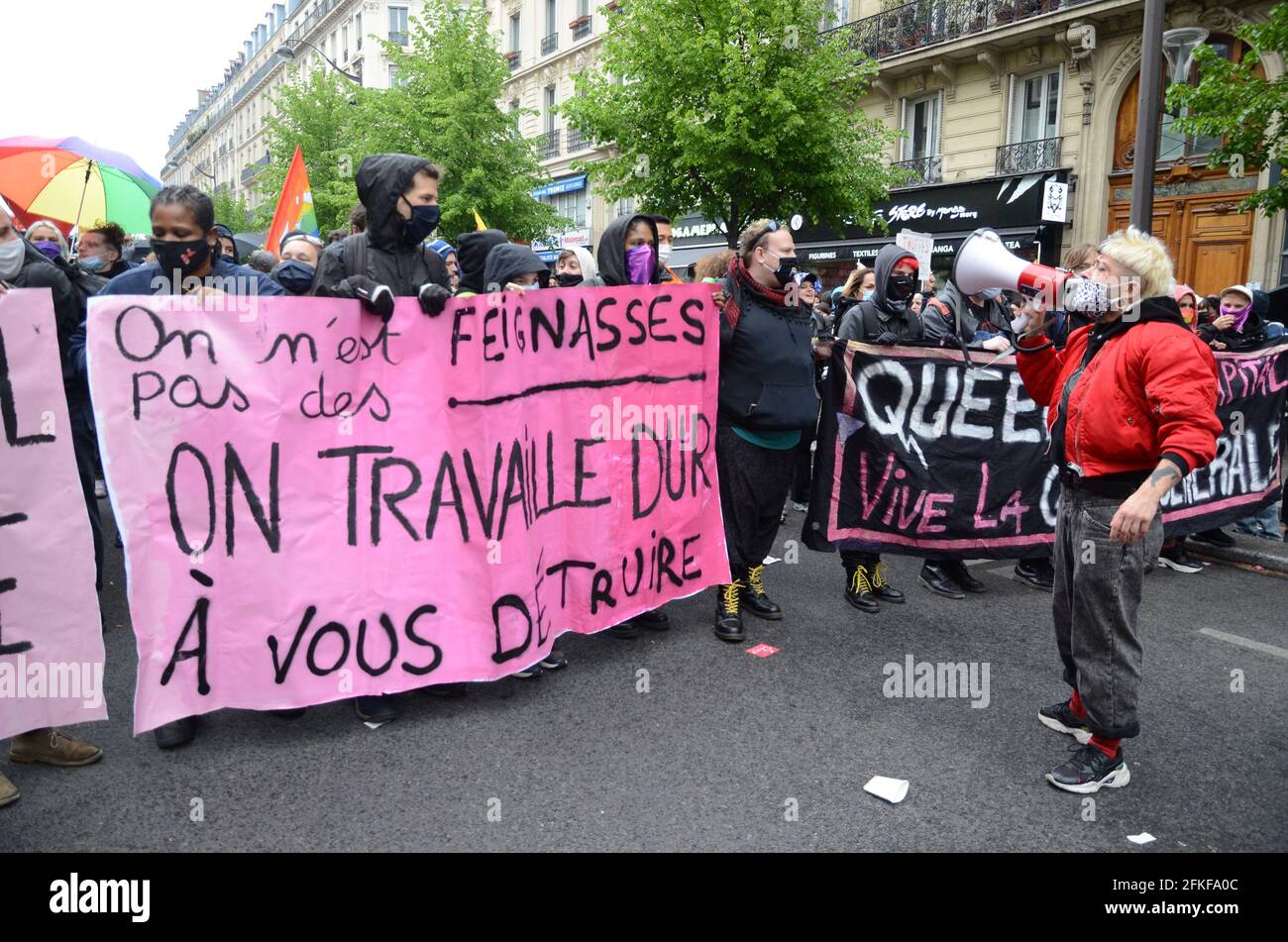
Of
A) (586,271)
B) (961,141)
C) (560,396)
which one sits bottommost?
(560,396)

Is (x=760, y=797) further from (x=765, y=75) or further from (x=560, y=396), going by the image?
(x=765, y=75)

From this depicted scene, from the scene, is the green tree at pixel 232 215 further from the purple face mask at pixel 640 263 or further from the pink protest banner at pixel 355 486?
the pink protest banner at pixel 355 486

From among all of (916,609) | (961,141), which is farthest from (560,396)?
(961,141)

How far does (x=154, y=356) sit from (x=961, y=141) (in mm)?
20490

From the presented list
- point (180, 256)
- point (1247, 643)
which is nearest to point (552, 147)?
point (180, 256)

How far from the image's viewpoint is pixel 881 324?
536cm

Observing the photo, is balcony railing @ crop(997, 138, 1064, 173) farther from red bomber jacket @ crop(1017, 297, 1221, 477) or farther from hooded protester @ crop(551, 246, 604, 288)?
red bomber jacket @ crop(1017, 297, 1221, 477)

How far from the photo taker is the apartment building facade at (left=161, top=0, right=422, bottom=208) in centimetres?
4722

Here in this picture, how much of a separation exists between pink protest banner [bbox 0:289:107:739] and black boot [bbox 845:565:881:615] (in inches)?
141

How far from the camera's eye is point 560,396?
408cm

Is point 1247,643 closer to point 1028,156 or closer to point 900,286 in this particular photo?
point 900,286

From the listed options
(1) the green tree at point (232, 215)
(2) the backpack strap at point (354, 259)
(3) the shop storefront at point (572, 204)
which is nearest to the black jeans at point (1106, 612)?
(2) the backpack strap at point (354, 259)

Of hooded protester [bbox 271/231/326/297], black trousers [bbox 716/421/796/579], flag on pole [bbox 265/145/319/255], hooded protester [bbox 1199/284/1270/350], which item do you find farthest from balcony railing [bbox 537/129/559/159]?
black trousers [bbox 716/421/796/579]
